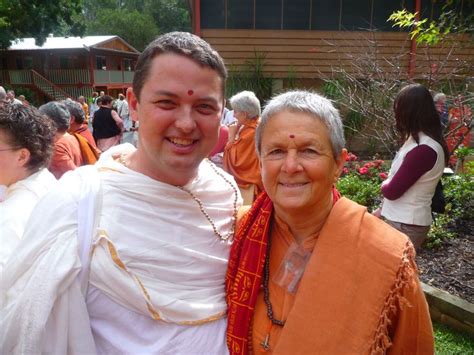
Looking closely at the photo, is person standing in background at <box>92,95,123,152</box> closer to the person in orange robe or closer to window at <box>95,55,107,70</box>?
the person in orange robe

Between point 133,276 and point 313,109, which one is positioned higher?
point 313,109

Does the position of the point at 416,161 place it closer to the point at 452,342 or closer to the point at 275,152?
the point at 452,342

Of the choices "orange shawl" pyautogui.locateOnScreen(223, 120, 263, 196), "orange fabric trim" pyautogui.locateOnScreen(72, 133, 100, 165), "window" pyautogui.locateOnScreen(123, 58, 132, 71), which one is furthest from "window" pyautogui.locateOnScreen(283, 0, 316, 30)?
"window" pyautogui.locateOnScreen(123, 58, 132, 71)

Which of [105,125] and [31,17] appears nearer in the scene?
[105,125]

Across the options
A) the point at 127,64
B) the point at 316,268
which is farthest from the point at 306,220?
the point at 127,64

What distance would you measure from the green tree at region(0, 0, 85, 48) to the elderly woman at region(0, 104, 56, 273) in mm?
19635

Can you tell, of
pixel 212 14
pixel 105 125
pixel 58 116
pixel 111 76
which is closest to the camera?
pixel 58 116

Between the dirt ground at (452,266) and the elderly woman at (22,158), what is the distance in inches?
133

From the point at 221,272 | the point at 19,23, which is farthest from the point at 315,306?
the point at 19,23

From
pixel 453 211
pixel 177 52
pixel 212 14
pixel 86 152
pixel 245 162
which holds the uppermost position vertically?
pixel 212 14

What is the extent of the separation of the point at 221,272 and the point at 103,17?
53.9m

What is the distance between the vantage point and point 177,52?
151 cm

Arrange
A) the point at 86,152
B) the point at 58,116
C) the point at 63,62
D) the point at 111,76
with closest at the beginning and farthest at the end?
1. the point at 58,116
2. the point at 86,152
3. the point at 63,62
4. the point at 111,76

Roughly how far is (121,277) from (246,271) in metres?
0.51
